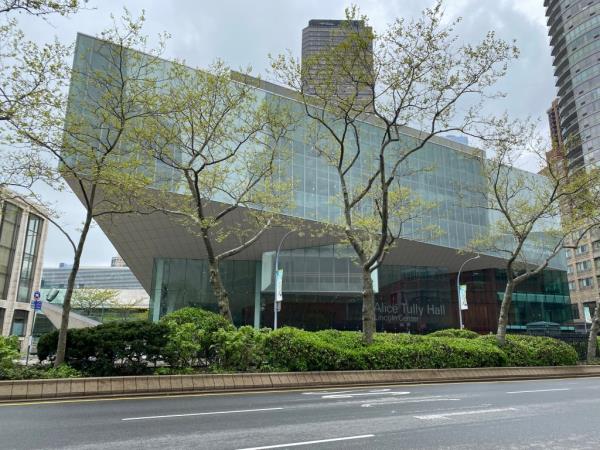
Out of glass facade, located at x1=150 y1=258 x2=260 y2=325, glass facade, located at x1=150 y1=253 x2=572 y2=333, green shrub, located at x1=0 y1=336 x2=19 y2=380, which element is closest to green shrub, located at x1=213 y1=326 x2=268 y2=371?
green shrub, located at x1=0 y1=336 x2=19 y2=380

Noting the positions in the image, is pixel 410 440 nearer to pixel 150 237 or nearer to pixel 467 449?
pixel 467 449

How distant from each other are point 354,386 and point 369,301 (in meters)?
3.83

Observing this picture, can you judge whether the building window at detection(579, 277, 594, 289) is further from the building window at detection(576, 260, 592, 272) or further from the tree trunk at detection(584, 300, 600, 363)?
the tree trunk at detection(584, 300, 600, 363)

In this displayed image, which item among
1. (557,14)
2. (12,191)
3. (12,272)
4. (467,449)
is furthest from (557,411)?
(557,14)

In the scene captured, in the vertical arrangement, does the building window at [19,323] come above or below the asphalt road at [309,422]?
above

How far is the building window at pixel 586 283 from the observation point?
9508cm

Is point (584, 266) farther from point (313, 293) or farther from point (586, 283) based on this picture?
point (313, 293)

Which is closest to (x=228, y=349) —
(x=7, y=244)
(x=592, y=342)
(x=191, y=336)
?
(x=191, y=336)

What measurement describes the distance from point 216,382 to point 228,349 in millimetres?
1334

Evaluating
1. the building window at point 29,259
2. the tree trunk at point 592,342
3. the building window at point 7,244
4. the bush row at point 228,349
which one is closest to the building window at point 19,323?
the building window at point 29,259

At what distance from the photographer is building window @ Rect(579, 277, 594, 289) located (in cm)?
9508

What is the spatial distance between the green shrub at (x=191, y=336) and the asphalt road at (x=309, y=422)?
2.07 m

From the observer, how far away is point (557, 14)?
381ft

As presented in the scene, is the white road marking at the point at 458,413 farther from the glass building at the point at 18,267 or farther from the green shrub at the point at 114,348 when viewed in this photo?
the glass building at the point at 18,267
